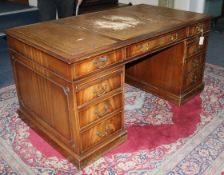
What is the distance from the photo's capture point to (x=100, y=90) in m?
1.78

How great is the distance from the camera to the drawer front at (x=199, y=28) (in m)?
2.35

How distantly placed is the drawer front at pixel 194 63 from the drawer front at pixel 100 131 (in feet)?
2.95

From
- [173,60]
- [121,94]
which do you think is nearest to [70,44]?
[121,94]

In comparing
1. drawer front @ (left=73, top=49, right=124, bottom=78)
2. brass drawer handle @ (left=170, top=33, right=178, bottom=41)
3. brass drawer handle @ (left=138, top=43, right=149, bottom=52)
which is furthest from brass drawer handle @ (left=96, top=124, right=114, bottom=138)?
brass drawer handle @ (left=170, top=33, right=178, bottom=41)

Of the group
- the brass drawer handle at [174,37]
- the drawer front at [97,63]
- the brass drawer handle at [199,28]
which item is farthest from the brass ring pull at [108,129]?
the brass drawer handle at [199,28]

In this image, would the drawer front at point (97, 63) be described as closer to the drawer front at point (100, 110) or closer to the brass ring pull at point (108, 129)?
the drawer front at point (100, 110)

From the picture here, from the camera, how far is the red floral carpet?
187 cm

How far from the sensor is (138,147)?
207cm

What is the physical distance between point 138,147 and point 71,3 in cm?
191

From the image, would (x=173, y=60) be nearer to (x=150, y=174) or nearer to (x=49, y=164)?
(x=150, y=174)

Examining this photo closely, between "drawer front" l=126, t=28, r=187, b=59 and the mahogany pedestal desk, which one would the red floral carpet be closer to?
the mahogany pedestal desk

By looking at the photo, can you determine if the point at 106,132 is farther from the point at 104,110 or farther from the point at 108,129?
the point at 104,110

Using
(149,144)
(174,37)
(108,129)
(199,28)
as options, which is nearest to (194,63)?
(199,28)

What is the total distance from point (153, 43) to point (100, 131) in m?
0.74
